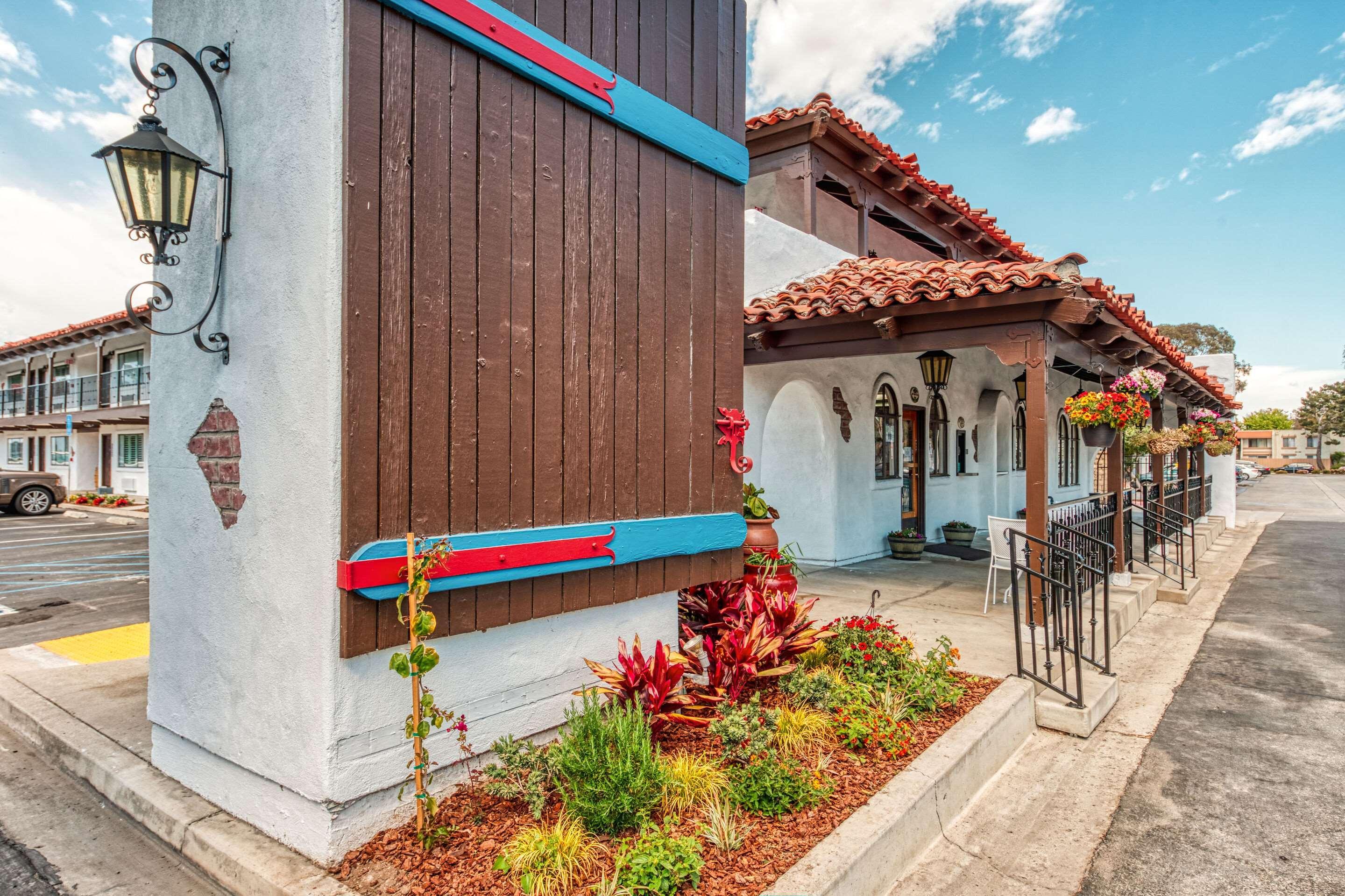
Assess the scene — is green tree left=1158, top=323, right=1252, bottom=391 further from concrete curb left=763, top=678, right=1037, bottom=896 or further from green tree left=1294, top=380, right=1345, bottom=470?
concrete curb left=763, top=678, right=1037, bottom=896

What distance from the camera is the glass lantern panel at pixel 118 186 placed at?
8.07 ft

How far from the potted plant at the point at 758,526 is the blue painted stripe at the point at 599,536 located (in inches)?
46.2

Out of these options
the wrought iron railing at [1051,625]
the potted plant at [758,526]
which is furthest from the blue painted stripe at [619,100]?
the wrought iron railing at [1051,625]

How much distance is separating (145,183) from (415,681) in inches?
80.7

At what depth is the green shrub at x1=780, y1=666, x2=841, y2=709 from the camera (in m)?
3.62

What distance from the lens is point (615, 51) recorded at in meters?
3.36

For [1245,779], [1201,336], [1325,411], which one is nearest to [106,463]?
[1245,779]

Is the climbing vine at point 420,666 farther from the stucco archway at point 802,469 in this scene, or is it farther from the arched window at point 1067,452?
the arched window at point 1067,452

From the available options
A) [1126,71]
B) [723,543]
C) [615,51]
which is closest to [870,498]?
[723,543]

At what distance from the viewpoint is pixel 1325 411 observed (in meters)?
54.3

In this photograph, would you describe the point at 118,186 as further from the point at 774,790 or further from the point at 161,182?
the point at 774,790

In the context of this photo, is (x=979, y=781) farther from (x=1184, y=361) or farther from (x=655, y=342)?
(x=1184, y=361)

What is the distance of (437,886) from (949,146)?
1820 cm

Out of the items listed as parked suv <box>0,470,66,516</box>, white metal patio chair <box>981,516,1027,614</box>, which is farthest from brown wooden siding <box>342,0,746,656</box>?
parked suv <box>0,470,66,516</box>
